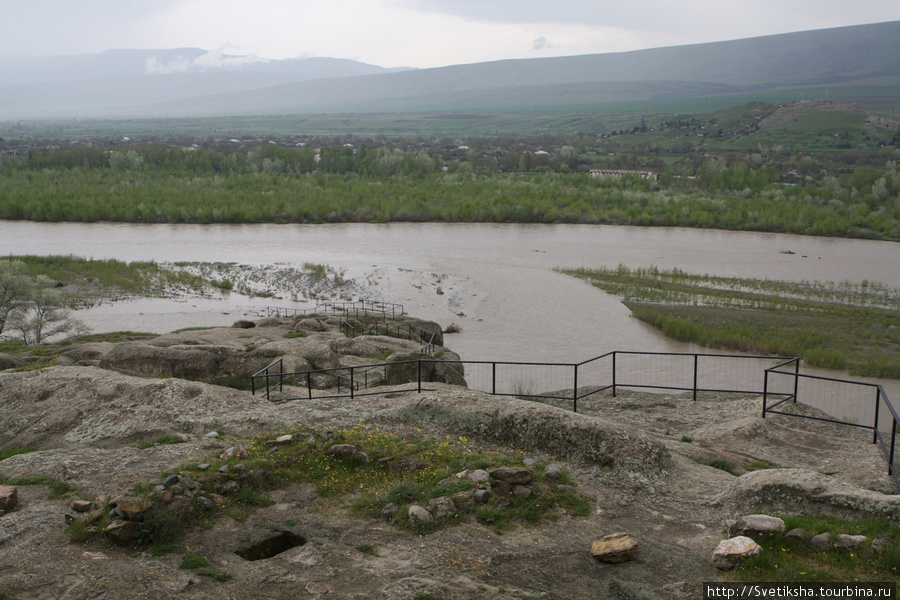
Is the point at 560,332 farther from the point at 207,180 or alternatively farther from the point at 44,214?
the point at 207,180

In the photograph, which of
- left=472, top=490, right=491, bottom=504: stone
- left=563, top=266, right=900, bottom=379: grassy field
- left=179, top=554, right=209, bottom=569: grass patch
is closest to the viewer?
left=179, top=554, right=209, bottom=569: grass patch

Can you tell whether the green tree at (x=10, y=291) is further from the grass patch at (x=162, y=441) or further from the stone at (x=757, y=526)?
the stone at (x=757, y=526)

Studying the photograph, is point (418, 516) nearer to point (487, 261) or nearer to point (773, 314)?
point (773, 314)

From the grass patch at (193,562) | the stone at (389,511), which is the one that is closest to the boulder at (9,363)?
the grass patch at (193,562)

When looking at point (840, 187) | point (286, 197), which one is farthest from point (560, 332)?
point (840, 187)

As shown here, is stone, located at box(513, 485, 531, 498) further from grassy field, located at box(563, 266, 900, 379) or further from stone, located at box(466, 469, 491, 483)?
grassy field, located at box(563, 266, 900, 379)

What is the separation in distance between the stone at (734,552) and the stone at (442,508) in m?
2.85

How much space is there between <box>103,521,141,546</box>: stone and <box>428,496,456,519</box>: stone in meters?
3.17

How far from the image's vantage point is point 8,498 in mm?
8484

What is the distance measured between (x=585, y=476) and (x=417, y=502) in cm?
237

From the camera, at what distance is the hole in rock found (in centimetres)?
815

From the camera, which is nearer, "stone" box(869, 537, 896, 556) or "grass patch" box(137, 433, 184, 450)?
"stone" box(869, 537, 896, 556)

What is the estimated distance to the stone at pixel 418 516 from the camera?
849 cm

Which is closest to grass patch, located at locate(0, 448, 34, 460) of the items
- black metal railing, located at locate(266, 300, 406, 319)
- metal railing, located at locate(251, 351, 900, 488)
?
metal railing, located at locate(251, 351, 900, 488)
